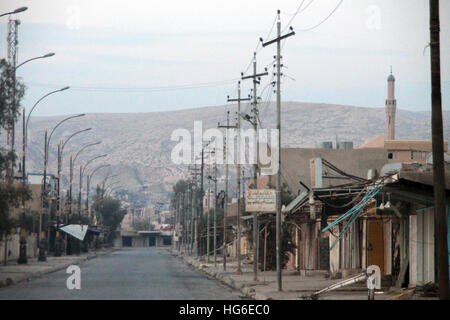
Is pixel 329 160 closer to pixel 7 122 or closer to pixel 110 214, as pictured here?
pixel 7 122

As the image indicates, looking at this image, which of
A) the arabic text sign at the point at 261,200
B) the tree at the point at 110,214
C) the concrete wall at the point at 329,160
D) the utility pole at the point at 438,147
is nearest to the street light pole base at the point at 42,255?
the concrete wall at the point at 329,160

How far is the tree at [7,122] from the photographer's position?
39.0 metres

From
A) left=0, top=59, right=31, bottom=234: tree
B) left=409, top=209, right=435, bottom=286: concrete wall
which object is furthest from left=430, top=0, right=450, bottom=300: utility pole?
left=0, top=59, right=31, bottom=234: tree

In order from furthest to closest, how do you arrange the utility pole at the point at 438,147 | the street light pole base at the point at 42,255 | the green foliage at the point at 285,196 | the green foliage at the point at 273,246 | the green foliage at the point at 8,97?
the street light pole base at the point at 42,255
the green foliage at the point at 285,196
the green foliage at the point at 273,246
the green foliage at the point at 8,97
the utility pole at the point at 438,147

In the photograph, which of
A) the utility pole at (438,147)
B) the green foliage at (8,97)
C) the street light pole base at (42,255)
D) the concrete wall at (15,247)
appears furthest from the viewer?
the concrete wall at (15,247)

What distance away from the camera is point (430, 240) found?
31.2 m

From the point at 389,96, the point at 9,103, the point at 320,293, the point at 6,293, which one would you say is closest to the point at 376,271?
the point at 320,293

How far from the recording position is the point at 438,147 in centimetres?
2005

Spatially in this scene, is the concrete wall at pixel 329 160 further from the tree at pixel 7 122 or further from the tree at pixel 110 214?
the tree at pixel 110 214

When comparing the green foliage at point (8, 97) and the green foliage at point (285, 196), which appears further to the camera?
the green foliage at point (285, 196)

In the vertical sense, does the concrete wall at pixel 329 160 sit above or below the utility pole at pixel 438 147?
above

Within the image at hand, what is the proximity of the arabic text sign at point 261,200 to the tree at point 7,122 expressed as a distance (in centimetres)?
1008

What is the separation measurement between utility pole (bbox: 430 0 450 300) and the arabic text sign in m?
20.6
